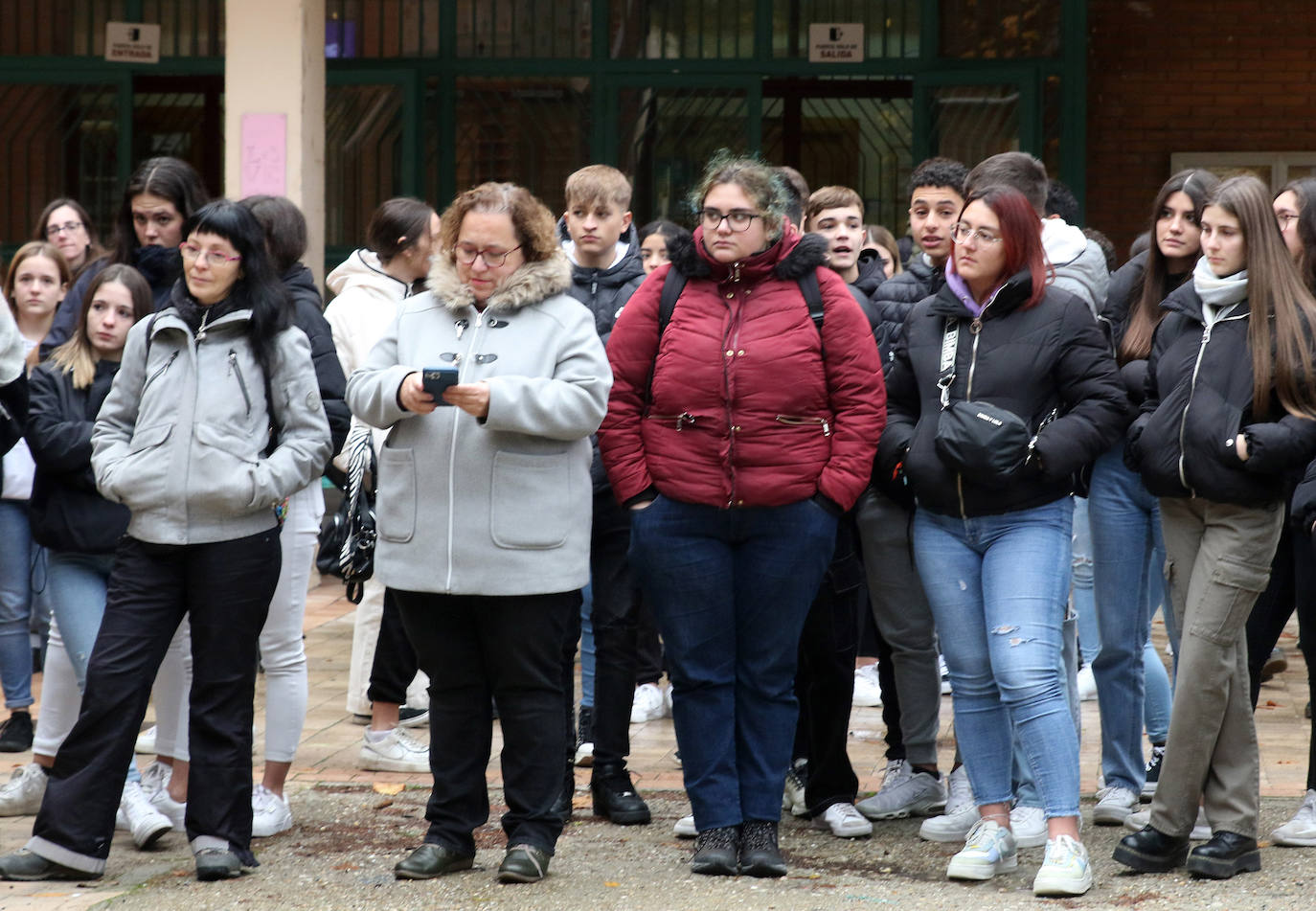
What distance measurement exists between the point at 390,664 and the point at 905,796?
204 centimetres

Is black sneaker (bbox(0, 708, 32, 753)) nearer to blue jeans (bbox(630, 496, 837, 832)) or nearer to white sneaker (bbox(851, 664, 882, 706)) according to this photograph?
blue jeans (bbox(630, 496, 837, 832))

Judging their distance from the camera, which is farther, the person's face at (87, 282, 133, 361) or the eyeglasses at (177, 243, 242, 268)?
the person's face at (87, 282, 133, 361)

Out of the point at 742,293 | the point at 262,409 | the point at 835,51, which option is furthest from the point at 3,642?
the point at 835,51

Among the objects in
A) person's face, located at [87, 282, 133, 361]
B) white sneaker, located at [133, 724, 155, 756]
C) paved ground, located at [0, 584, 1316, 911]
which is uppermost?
person's face, located at [87, 282, 133, 361]

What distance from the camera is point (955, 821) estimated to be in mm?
5453

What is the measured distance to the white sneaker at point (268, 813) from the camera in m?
5.46

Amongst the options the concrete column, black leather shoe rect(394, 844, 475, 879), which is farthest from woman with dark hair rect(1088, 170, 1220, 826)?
the concrete column

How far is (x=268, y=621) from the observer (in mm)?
5492

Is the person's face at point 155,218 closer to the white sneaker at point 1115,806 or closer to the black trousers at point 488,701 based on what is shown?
the black trousers at point 488,701

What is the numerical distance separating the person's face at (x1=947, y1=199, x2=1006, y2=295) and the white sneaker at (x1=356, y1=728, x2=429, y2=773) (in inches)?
112

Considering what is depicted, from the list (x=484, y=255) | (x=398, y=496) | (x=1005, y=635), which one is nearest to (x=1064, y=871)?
(x=1005, y=635)

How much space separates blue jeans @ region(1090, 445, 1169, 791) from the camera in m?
5.45

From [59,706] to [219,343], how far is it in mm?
1488

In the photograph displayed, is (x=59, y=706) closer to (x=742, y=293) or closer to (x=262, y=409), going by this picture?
(x=262, y=409)
